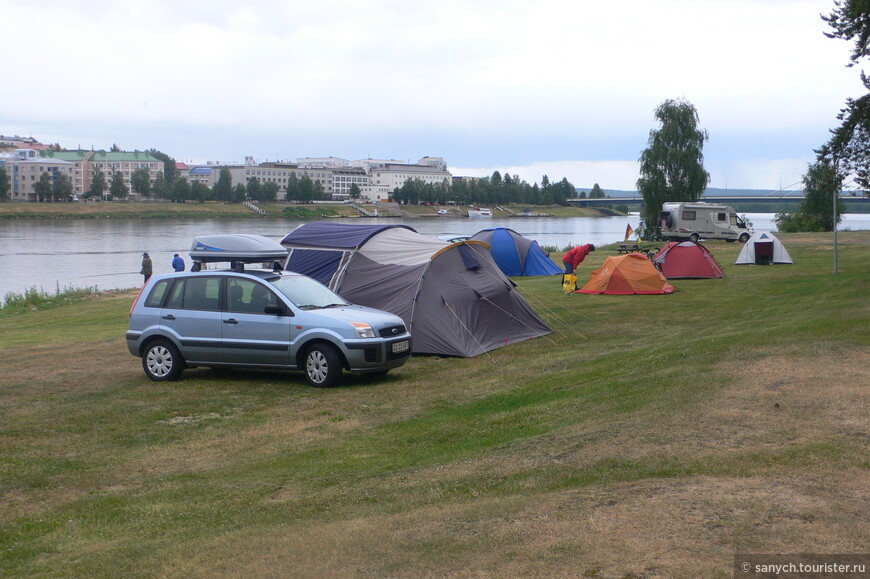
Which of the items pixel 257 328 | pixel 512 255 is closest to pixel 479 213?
pixel 512 255

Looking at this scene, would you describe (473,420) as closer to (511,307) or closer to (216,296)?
(216,296)

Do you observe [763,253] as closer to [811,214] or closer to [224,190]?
[811,214]

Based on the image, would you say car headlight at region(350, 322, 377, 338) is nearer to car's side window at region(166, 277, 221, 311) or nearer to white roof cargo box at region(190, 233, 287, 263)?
car's side window at region(166, 277, 221, 311)

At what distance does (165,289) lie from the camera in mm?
13445

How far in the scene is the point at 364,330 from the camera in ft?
41.2

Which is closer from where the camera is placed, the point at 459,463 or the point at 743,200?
the point at 459,463

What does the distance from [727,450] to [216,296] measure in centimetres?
845

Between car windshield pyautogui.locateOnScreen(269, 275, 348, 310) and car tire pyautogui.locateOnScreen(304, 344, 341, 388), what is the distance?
2.40 feet

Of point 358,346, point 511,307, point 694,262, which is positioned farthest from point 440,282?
point 694,262

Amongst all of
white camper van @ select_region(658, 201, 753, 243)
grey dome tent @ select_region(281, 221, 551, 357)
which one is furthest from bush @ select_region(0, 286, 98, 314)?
white camper van @ select_region(658, 201, 753, 243)

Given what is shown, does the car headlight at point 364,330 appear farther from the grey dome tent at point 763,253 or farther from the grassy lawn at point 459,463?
the grey dome tent at point 763,253

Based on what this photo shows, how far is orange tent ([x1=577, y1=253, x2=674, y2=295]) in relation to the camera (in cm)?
2469

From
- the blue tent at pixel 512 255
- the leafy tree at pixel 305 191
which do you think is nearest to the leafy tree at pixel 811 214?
the blue tent at pixel 512 255

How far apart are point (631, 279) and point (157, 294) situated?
14.9 meters
